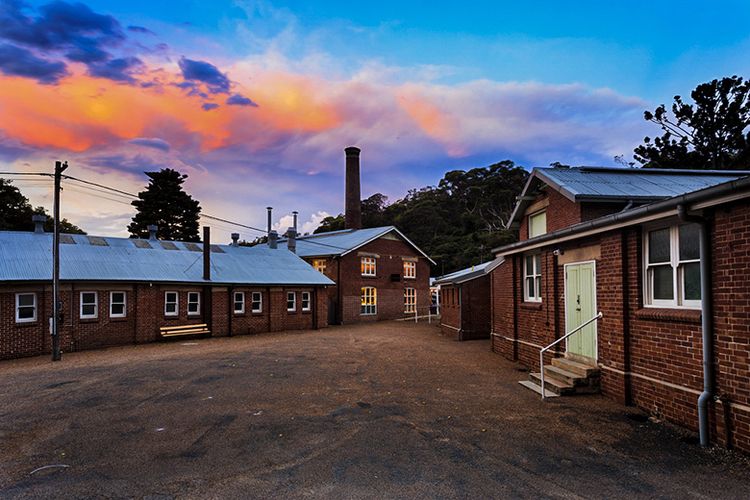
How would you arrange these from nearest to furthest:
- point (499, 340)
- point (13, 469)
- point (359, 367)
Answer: point (13, 469) < point (359, 367) < point (499, 340)

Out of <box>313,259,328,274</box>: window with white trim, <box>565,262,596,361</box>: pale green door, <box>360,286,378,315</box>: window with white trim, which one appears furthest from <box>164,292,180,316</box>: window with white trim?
<box>565,262,596,361</box>: pale green door

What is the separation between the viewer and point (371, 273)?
34.6 m

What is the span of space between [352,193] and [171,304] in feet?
79.1

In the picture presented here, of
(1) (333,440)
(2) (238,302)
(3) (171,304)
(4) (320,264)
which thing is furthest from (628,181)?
(4) (320,264)

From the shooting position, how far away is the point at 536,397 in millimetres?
9664

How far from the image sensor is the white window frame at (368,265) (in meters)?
34.0

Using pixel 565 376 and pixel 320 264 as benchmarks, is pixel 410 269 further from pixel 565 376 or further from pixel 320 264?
pixel 565 376

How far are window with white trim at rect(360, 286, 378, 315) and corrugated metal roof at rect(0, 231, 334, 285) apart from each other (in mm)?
5830

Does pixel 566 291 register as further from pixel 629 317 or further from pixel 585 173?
pixel 585 173

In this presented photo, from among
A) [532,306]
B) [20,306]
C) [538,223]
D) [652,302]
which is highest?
[538,223]

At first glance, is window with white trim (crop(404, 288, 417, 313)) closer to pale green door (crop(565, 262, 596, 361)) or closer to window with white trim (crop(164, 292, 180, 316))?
window with white trim (crop(164, 292, 180, 316))

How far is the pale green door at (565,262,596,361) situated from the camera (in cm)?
1009

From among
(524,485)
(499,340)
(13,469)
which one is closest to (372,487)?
(524,485)

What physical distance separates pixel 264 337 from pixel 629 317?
17.8 m
